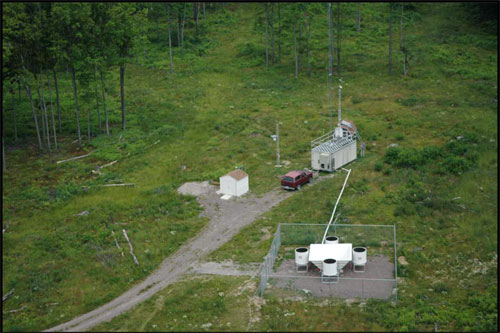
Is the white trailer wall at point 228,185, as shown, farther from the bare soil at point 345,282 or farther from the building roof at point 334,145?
the bare soil at point 345,282

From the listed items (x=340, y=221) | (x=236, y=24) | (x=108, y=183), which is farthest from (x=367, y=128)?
(x=236, y=24)

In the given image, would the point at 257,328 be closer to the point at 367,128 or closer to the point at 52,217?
the point at 52,217

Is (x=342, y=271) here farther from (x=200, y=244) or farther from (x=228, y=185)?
(x=228, y=185)

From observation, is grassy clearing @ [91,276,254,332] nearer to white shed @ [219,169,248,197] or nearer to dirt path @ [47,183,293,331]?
dirt path @ [47,183,293,331]

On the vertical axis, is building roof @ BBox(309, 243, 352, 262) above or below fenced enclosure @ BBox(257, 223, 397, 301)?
above

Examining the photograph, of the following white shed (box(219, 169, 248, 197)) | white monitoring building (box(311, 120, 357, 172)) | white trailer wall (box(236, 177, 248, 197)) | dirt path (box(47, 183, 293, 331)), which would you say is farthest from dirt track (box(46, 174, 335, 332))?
white monitoring building (box(311, 120, 357, 172))

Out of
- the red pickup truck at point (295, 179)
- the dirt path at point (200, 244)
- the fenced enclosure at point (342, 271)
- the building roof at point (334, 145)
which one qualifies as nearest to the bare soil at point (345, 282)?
the fenced enclosure at point (342, 271)
